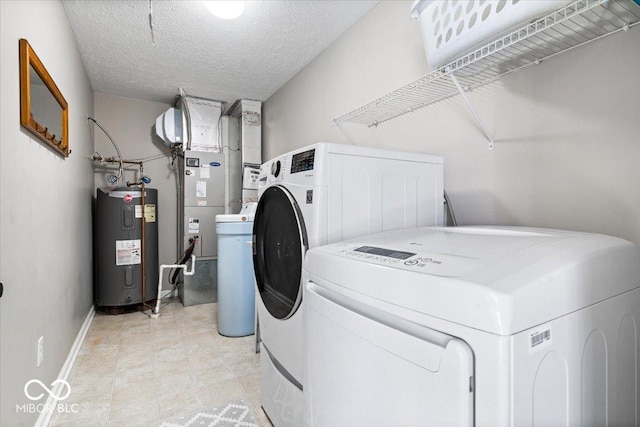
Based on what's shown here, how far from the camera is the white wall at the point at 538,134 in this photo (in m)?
1.06

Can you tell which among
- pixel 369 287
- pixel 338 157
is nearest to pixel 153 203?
pixel 338 157

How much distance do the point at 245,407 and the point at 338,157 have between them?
4.75 ft

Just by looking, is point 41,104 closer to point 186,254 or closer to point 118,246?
point 118,246

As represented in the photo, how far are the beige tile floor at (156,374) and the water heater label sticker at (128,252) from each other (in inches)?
24.6

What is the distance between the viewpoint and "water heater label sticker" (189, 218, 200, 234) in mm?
3748

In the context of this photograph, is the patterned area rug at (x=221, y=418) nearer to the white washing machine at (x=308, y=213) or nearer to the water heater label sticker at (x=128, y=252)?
the white washing machine at (x=308, y=213)

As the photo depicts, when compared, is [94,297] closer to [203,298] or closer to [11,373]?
[203,298]

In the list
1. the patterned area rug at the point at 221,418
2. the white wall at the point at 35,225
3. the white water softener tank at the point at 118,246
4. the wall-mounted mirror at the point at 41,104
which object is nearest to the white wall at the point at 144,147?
the white water softener tank at the point at 118,246

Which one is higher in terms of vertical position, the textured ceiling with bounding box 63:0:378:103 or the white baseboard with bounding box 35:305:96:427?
the textured ceiling with bounding box 63:0:378:103

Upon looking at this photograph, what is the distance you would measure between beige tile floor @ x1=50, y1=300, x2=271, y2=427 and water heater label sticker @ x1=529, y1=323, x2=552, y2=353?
1.48 m

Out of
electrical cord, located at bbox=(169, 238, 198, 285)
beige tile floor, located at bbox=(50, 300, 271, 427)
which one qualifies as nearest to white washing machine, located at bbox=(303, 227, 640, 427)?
beige tile floor, located at bbox=(50, 300, 271, 427)

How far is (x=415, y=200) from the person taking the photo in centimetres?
142

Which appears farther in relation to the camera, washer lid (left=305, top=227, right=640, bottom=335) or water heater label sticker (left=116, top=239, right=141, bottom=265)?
water heater label sticker (left=116, top=239, right=141, bottom=265)

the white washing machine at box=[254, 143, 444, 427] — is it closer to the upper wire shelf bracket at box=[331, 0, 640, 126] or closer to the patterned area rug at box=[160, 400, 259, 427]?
the patterned area rug at box=[160, 400, 259, 427]
